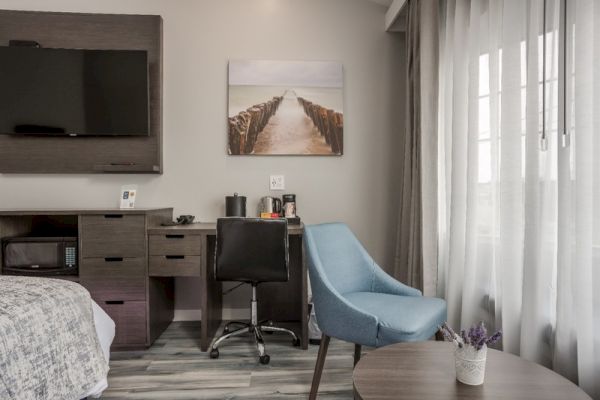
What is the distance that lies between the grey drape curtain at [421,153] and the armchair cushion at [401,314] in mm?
483

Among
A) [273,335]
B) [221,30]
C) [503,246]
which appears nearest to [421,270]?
[503,246]

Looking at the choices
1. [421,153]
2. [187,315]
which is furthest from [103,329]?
[421,153]

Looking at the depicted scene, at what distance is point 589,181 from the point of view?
1290mm

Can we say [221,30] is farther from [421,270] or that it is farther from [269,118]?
[421,270]

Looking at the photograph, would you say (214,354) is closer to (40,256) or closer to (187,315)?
(187,315)

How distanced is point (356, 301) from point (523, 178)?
969mm

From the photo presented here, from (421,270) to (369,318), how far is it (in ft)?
3.18

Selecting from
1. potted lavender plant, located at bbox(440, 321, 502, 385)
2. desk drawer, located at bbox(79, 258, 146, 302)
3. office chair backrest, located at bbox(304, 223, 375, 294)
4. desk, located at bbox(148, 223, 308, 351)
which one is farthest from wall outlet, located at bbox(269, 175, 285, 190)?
potted lavender plant, located at bbox(440, 321, 502, 385)

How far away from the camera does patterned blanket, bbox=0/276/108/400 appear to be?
1168 millimetres

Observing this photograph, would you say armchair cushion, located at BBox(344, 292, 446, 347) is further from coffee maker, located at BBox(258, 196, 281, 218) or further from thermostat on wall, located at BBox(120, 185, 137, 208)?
thermostat on wall, located at BBox(120, 185, 137, 208)

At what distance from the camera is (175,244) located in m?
2.52

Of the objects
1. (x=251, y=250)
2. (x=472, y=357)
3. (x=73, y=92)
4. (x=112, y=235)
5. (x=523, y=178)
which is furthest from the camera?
(x=73, y=92)

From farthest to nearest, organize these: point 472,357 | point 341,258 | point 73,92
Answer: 1. point 73,92
2. point 341,258
3. point 472,357

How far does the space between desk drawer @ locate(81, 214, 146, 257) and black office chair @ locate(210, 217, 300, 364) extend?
1.89 ft
